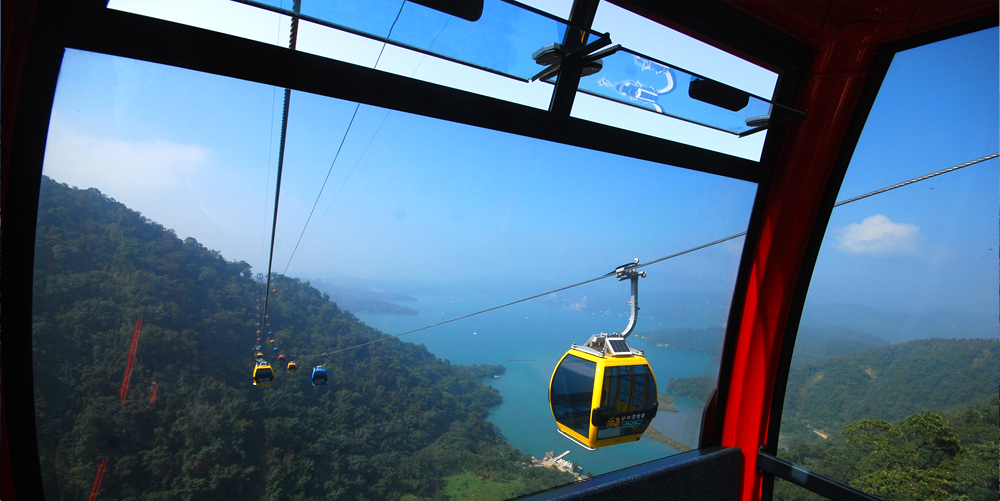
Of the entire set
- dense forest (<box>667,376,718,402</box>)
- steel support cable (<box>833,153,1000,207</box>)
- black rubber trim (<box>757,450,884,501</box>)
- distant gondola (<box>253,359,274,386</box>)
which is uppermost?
steel support cable (<box>833,153,1000,207</box>)

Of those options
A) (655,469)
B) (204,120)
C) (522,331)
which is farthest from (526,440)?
(204,120)

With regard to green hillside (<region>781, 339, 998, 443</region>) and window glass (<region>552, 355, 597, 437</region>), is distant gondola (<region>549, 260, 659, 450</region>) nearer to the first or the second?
window glass (<region>552, 355, 597, 437</region>)

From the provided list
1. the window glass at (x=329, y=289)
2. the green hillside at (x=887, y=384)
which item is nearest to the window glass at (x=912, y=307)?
the green hillside at (x=887, y=384)

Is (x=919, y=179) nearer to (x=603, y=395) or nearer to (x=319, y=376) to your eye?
(x=603, y=395)

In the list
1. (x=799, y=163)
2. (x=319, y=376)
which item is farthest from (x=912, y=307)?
(x=319, y=376)

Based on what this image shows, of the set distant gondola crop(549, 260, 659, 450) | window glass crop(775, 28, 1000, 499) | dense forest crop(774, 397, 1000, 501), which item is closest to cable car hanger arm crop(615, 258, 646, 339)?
distant gondola crop(549, 260, 659, 450)

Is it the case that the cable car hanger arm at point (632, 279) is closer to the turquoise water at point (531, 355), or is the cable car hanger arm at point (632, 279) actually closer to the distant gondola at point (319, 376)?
the turquoise water at point (531, 355)
